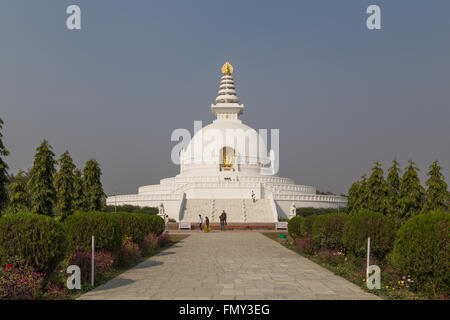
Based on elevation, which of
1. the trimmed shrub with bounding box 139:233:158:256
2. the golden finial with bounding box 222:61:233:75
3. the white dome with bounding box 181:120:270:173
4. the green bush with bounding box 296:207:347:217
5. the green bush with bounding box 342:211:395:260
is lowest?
the green bush with bounding box 296:207:347:217

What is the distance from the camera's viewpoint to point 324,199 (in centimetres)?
4588

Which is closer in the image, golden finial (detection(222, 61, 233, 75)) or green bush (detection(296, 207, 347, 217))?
green bush (detection(296, 207, 347, 217))

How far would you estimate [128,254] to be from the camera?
14078mm

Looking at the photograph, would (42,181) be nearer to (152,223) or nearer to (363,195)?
(152,223)

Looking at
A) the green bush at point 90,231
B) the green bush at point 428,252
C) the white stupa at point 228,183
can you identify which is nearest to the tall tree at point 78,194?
the white stupa at point 228,183

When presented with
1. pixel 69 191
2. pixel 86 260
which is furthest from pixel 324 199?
pixel 86 260

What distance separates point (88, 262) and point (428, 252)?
812 cm

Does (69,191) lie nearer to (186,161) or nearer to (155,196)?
(155,196)

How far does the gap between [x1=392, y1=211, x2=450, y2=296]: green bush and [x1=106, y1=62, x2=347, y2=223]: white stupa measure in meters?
28.5

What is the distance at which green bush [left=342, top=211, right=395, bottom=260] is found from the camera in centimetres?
1211

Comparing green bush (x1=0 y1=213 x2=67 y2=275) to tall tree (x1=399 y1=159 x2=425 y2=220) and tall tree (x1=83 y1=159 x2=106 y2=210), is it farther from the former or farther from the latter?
tall tree (x1=83 y1=159 x2=106 y2=210)

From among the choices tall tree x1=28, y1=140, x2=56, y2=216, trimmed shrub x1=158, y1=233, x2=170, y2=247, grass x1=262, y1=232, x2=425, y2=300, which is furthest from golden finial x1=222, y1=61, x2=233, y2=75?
grass x1=262, y1=232, x2=425, y2=300

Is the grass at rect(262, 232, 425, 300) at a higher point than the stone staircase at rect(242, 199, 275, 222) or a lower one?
higher

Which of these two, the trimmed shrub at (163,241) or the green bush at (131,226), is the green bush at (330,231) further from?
the trimmed shrub at (163,241)
